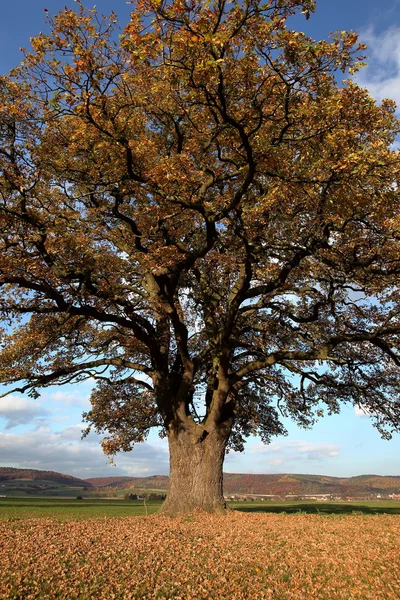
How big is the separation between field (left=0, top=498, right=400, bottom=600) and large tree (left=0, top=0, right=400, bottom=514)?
6.46 metres

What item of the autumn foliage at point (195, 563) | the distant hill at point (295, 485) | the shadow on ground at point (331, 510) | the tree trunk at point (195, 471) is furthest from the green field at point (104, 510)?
the distant hill at point (295, 485)

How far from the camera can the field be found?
278 inches

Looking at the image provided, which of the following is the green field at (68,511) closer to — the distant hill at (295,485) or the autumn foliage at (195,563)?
the autumn foliage at (195,563)

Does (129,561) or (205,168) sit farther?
(205,168)

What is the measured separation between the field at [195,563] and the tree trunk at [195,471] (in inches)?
188

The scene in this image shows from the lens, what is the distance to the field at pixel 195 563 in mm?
7050

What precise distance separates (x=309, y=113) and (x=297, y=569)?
35.4ft

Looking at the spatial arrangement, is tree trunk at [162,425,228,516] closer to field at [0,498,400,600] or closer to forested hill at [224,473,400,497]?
field at [0,498,400,600]

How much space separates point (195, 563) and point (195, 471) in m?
9.60

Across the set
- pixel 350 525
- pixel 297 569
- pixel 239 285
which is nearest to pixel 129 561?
pixel 297 569

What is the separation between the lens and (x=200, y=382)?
76.0 ft

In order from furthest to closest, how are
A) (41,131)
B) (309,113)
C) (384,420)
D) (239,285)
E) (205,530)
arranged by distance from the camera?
(384,420)
(239,285)
(41,131)
(205,530)
(309,113)

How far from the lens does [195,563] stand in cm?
852

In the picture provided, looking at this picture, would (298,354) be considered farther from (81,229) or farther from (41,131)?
(41,131)
